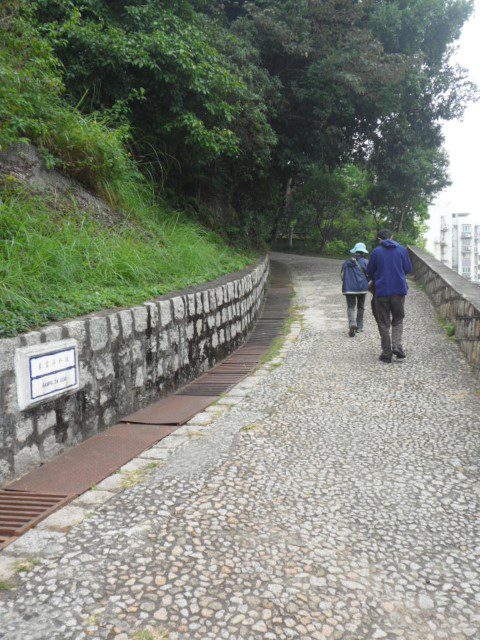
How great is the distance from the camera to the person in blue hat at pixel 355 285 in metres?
8.67

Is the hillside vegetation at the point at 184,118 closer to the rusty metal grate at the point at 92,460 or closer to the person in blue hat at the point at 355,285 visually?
the rusty metal grate at the point at 92,460

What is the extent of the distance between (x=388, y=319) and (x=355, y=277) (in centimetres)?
173

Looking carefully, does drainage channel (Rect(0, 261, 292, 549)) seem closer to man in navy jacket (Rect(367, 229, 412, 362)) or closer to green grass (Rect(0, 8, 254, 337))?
green grass (Rect(0, 8, 254, 337))

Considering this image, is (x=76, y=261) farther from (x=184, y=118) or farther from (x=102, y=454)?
(x=184, y=118)

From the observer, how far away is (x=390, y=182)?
64.6ft

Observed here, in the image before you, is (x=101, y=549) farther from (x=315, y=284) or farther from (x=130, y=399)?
(x=315, y=284)

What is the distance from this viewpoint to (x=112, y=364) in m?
4.59

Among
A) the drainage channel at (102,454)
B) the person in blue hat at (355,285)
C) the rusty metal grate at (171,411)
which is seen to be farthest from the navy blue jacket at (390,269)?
the rusty metal grate at (171,411)

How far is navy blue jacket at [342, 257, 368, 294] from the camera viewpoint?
8.80m

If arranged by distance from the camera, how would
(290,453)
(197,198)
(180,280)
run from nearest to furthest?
(290,453) < (180,280) < (197,198)

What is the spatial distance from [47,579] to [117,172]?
645 cm

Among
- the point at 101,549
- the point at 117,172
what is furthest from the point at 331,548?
the point at 117,172

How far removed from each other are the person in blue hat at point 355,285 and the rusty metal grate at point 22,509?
6.14m

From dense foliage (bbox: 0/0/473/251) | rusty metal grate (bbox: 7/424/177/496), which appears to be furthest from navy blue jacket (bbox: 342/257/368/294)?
rusty metal grate (bbox: 7/424/177/496)
